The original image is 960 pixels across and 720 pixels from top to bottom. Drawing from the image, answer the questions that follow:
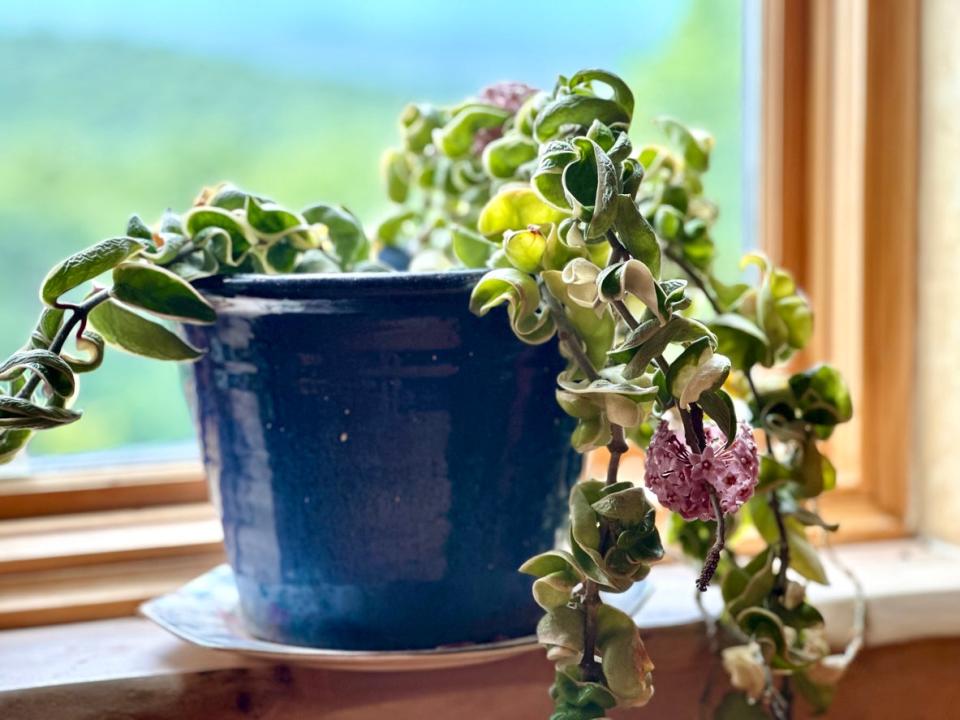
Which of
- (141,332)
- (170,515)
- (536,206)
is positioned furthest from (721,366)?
(170,515)

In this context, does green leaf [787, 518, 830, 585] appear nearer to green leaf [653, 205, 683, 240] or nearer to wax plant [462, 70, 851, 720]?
wax plant [462, 70, 851, 720]

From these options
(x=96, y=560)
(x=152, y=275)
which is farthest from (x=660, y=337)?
(x=96, y=560)

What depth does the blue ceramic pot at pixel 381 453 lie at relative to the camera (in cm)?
49

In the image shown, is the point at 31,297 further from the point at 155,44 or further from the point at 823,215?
the point at 823,215

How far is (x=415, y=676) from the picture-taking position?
0.61m

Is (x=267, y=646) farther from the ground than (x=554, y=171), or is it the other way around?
(x=554, y=171)

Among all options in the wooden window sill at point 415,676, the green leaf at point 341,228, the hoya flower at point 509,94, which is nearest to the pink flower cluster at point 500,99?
Answer: the hoya flower at point 509,94

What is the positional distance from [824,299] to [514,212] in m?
0.50

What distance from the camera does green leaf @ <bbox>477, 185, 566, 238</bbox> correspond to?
49 cm

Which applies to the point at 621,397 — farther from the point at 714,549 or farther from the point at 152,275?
the point at 152,275

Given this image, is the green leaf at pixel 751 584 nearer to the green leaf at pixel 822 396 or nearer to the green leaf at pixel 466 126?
the green leaf at pixel 822 396

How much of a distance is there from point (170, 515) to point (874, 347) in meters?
0.57

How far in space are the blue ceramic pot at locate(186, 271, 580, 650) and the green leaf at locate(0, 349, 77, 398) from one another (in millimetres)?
91

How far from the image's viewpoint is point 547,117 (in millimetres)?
486
